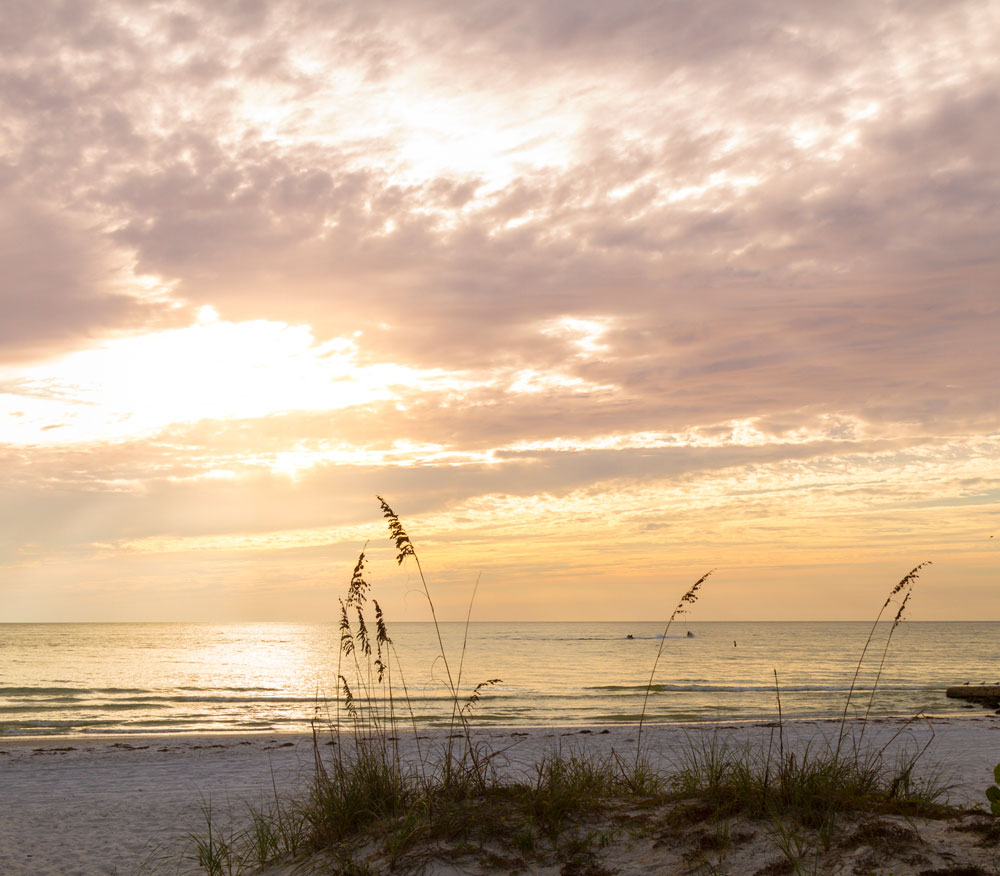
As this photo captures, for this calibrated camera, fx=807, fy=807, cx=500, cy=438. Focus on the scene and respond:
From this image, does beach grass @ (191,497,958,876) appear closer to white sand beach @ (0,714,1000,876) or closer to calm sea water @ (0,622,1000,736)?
white sand beach @ (0,714,1000,876)

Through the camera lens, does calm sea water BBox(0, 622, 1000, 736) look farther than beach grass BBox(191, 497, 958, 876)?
Yes

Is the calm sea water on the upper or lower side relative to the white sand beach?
lower

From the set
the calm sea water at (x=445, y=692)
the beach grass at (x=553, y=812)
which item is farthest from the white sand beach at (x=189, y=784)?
the calm sea water at (x=445, y=692)

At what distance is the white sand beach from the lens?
536 centimetres

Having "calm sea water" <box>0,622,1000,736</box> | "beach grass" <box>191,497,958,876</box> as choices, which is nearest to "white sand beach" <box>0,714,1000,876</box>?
"beach grass" <box>191,497,958,876</box>

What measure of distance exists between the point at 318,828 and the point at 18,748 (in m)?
17.8

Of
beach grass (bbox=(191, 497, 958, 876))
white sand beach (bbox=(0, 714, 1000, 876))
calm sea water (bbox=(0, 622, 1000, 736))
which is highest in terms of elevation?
beach grass (bbox=(191, 497, 958, 876))

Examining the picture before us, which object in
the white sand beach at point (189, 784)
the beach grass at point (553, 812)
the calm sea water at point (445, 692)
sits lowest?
the calm sea water at point (445, 692)

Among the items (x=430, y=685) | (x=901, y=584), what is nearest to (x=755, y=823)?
(x=901, y=584)

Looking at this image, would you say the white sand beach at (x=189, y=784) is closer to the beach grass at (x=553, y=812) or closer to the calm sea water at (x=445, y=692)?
the beach grass at (x=553, y=812)

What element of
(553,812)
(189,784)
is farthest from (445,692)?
(553,812)

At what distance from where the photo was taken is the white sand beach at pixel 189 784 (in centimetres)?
536

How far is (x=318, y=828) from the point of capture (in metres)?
5.97

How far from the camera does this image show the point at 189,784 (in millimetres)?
14055
